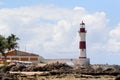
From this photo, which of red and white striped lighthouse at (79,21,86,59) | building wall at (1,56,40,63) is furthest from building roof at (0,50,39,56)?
red and white striped lighthouse at (79,21,86,59)

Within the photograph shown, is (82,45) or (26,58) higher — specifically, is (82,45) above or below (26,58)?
above

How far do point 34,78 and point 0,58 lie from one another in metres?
45.9

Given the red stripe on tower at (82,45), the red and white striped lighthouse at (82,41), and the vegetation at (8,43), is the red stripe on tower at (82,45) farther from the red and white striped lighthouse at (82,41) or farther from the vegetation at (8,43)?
the vegetation at (8,43)

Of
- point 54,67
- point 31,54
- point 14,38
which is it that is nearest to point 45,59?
point 31,54

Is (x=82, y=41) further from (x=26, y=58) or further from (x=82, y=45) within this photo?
(x=26, y=58)

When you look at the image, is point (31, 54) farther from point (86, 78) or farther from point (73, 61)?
point (86, 78)

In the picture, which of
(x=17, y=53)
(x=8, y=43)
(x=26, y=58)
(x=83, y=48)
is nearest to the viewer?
(x=83, y=48)

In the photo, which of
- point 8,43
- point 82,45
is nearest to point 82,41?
Answer: point 82,45

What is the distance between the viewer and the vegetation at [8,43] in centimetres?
7438

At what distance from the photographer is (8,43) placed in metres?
75.5

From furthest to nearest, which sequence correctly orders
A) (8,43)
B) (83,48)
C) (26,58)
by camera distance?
(26,58) → (8,43) → (83,48)

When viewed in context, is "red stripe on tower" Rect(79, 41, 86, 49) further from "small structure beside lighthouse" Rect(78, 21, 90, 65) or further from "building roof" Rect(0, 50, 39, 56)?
"building roof" Rect(0, 50, 39, 56)

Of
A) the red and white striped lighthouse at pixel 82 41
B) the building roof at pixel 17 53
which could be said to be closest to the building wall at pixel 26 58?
the building roof at pixel 17 53

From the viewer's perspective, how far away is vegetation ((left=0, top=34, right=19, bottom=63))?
74375 mm
